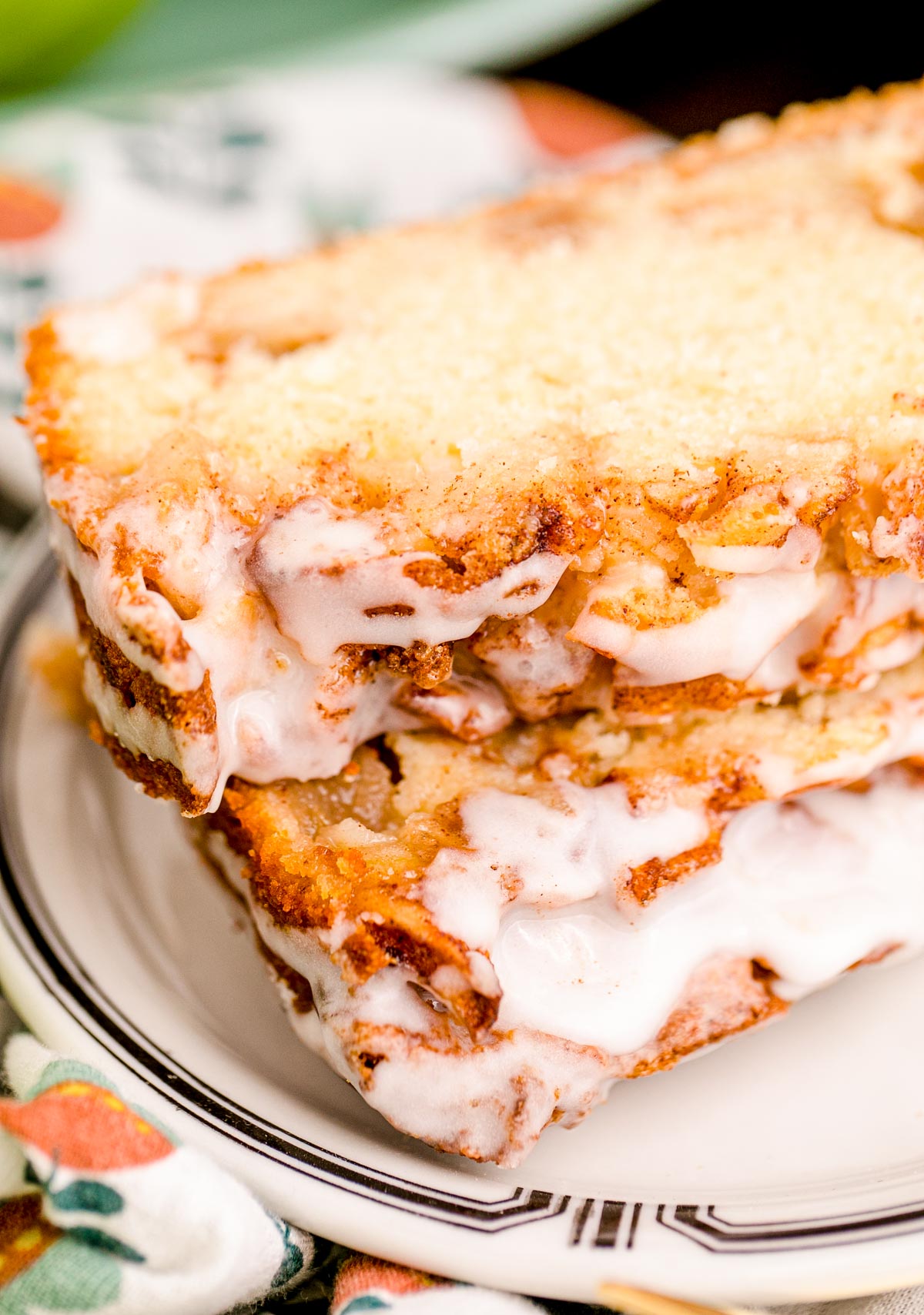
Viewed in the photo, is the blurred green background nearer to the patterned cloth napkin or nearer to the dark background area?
the patterned cloth napkin

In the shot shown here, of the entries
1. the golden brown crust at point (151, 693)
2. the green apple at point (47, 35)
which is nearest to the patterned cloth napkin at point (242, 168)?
the green apple at point (47, 35)

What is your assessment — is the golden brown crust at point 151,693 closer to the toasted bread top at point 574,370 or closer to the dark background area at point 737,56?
the toasted bread top at point 574,370

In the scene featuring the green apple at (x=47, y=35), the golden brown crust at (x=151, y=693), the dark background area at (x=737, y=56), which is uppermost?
the green apple at (x=47, y=35)

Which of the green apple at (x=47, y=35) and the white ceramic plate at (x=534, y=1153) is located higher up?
the green apple at (x=47, y=35)

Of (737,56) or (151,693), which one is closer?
(151,693)

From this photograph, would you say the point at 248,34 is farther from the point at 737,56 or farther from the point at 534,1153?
the point at 534,1153

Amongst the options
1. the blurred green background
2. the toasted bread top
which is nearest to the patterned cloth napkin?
the blurred green background

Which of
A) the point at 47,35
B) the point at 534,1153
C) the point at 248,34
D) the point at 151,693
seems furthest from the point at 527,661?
the point at 248,34
